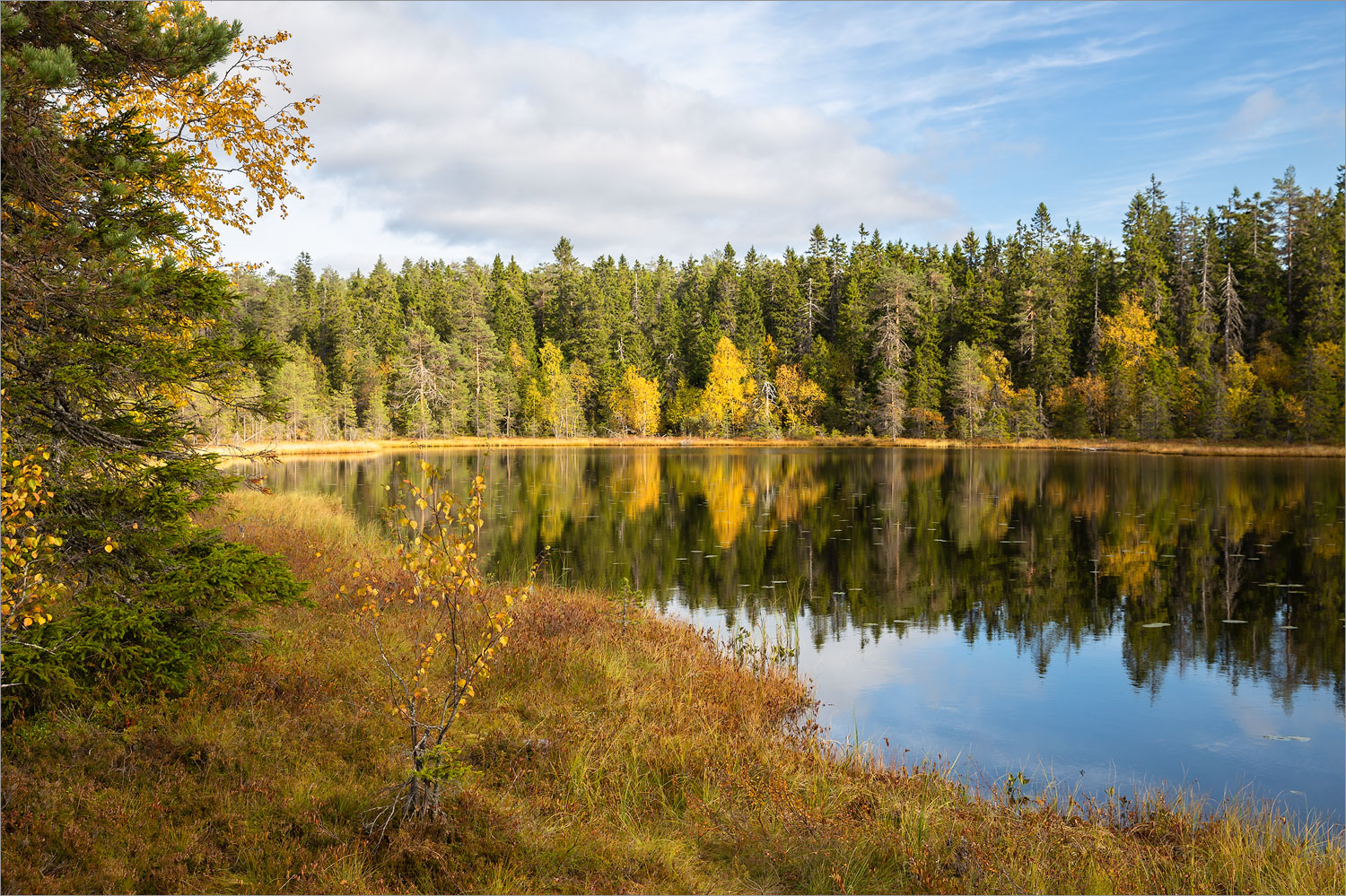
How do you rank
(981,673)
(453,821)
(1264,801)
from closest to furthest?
(453,821), (1264,801), (981,673)

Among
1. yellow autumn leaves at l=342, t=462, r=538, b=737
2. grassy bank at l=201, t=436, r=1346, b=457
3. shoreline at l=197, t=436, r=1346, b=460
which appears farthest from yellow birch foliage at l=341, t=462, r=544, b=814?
shoreline at l=197, t=436, r=1346, b=460

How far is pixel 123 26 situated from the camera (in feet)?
22.8

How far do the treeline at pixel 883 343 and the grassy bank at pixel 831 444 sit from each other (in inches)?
65.5

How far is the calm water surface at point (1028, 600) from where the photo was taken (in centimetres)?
984

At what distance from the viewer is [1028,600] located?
55.4ft

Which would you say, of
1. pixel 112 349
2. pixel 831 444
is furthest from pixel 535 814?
pixel 831 444

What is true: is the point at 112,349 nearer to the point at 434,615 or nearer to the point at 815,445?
the point at 434,615

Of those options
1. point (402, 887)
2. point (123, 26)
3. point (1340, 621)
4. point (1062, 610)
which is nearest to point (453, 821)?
point (402, 887)

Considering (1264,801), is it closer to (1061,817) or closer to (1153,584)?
(1061,817)

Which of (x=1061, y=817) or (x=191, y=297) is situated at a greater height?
(x=191, y=297)

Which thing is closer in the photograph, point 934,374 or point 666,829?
point 666,829

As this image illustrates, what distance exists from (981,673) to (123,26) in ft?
42.7

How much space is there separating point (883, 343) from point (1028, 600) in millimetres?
63352

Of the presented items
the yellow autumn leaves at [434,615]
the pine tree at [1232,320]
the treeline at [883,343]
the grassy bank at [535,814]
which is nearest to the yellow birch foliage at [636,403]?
the treeline at [883,343]
